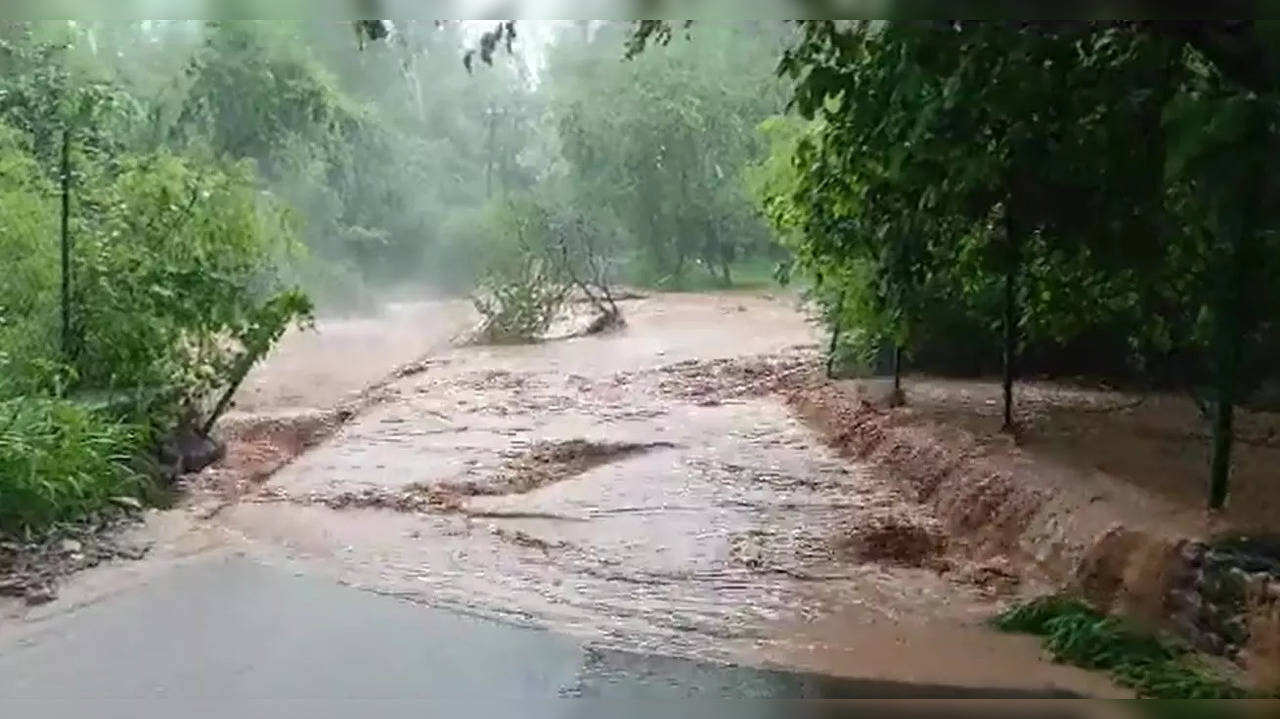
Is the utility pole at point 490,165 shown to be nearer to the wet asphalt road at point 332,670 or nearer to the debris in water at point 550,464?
the debris in water at point 550,464

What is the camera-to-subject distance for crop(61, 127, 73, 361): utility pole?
434cm

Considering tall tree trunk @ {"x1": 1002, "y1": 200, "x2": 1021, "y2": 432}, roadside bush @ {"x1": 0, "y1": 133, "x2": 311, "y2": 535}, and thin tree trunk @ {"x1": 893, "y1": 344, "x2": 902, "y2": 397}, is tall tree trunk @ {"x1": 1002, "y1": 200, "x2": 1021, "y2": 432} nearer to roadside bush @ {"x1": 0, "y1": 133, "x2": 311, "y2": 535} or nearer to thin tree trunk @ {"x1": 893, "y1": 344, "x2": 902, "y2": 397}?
thin tree trunk @ {"x1": 893, "y1": 344, "x2": 902, "y2": 397}

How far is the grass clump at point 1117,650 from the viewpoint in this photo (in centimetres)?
251

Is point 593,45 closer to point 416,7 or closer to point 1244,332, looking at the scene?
point 416,7

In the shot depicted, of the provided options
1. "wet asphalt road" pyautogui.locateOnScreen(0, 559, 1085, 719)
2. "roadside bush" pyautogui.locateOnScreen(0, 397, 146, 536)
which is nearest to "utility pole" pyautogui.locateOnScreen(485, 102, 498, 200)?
"roadside bush" pyautogui.locateOnScreen(0, 397, 146, 536)

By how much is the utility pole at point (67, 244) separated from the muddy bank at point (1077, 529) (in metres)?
2.63

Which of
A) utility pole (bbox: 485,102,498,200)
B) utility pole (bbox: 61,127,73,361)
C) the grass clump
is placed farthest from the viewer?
utility pole (bbox: 485,102,498,200)

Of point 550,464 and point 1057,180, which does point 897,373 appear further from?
point 1057,180

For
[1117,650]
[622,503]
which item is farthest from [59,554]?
[1117,650]

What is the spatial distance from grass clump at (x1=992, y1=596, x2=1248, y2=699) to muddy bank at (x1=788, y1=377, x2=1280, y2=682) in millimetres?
66

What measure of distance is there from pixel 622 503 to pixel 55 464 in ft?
5.56

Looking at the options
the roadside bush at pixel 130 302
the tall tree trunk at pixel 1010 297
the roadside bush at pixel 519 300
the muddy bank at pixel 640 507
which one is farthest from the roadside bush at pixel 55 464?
the tall tree trunk at pixel 1010 297

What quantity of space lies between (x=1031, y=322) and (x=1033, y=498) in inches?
41.3

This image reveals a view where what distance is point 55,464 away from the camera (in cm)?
374
